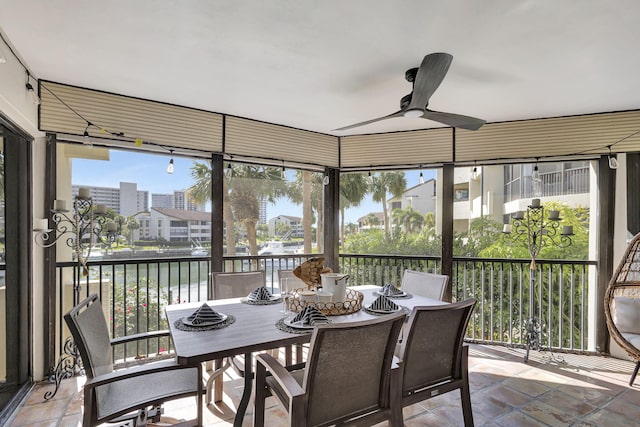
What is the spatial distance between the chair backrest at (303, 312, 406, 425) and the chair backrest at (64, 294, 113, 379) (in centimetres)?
103

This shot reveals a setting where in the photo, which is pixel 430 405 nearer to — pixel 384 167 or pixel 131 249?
pixel 384 167

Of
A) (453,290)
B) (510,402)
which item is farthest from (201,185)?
(510,402)

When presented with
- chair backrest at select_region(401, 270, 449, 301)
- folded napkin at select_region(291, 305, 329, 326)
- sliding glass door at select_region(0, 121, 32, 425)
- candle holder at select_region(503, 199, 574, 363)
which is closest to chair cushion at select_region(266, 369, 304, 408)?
folded napkin at select_region(291, 305, 329, 326)

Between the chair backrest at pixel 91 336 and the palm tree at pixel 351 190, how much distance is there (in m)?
3.02

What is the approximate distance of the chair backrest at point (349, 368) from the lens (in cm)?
145

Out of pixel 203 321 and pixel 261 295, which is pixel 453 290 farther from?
pixel 203 321

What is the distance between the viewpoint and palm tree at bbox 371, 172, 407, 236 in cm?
452

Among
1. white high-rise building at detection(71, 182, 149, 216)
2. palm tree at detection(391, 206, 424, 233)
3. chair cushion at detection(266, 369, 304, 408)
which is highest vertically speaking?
white high-rise building at detection(71, 182, 149, 216)

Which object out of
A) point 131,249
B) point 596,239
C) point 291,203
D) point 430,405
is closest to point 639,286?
point 596,239

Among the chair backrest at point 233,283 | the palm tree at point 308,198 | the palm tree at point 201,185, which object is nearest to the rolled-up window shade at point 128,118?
the palm tree at point 201,185

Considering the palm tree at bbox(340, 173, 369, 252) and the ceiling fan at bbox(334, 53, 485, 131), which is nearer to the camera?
the ceiling fan at bbox(334, 53, 485, 131)

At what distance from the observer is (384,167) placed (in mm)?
4230

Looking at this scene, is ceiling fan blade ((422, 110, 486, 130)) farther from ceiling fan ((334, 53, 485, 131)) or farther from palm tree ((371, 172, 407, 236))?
palm tree ((371, 172, 407, 236))

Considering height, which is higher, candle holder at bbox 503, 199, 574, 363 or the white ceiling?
the white ceiling
